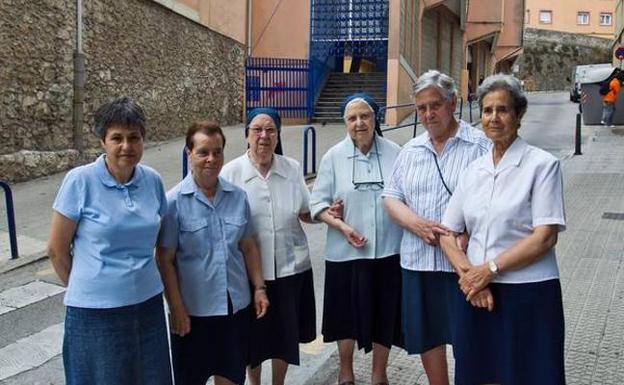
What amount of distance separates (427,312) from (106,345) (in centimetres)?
155

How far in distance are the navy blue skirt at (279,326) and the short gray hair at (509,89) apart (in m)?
1.39

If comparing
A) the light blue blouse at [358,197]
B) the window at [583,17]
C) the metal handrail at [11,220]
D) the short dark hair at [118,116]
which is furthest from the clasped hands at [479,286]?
the window at [583,17]

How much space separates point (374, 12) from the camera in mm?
20234

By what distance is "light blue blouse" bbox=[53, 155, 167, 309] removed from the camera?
2658 millimetres

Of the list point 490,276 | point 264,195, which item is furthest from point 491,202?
point 264,195

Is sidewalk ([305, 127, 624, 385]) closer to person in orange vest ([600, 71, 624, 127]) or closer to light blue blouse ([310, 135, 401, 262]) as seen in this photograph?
light blue blouse ([310, 135, 401, 262])

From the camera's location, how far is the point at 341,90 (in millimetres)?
21094

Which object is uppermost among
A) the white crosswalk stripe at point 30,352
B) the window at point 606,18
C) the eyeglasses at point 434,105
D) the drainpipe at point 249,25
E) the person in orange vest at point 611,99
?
the window at point 606,18

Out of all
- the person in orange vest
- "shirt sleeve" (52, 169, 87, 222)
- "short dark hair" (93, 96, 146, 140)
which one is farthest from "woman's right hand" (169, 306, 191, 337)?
the person in orange vest

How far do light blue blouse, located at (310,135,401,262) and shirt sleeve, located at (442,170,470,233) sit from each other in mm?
643

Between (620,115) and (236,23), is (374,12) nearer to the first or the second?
(236,23)

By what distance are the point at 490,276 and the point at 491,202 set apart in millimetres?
299

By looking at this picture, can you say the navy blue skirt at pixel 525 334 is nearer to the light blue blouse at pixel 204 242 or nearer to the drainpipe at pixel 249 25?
the light blue blouse at pixel 204 242

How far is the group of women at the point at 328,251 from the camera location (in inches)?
107
